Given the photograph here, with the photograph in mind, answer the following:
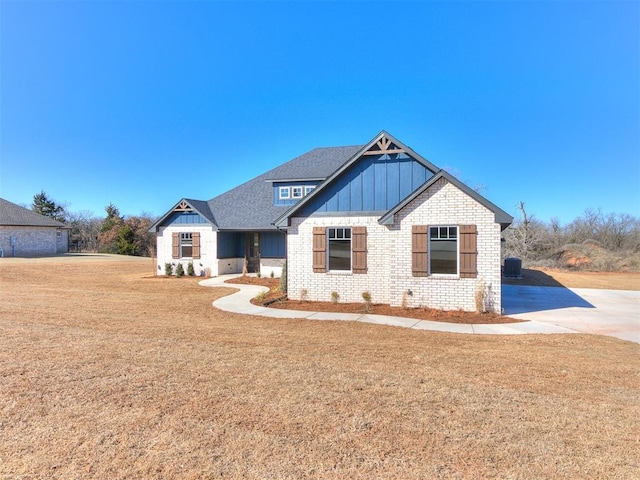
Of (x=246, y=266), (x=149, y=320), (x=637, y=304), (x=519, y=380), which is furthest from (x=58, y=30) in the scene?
(x=637, y=304)

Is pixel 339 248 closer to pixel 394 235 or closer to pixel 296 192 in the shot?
pixel 394 235

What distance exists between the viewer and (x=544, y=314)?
10.9 metres

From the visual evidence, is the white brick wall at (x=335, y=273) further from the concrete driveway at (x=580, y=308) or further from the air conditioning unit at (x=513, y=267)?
the air conditioning unit at (x=513, y=267)

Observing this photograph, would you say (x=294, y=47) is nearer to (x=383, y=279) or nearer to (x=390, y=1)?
(x=390, y=1)

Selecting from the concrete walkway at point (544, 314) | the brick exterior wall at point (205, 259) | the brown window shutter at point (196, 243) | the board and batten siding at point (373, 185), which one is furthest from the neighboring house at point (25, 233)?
the board and batten siding at point (373, 185)

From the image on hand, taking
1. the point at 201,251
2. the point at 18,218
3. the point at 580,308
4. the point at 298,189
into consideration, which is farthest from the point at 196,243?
the point at 18,218

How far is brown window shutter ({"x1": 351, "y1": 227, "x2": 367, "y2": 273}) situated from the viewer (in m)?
12.5

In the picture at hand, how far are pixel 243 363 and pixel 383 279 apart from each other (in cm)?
710

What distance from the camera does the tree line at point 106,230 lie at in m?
40.3

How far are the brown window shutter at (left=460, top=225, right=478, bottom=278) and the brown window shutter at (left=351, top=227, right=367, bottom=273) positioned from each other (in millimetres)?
3059

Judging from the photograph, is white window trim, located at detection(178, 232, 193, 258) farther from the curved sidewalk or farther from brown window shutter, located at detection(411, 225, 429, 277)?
brown window shutter, located at detection(411, 225, 429, 277)

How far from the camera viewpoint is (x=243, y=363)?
6.14 m

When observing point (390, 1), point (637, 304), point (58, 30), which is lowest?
point (637, 304)

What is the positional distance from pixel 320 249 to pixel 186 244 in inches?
469
